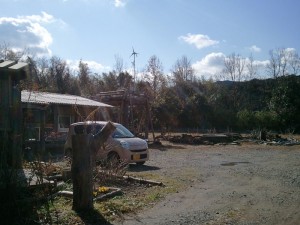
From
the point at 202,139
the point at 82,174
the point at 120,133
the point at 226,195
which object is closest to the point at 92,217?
the point at 82,174

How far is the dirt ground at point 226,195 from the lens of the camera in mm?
7172

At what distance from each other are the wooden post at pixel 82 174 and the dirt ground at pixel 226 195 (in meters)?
0.90

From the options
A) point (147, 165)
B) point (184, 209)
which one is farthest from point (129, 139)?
point (184, 209)

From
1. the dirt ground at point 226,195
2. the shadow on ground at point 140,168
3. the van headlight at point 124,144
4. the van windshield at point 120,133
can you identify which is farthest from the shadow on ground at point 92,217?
the van windshield at point 120,133

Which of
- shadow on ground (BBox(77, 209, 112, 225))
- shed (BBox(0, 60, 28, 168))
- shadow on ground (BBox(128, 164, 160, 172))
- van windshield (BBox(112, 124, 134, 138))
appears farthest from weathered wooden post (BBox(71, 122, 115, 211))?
van windshield (BBox(112, 124, 134, 138))

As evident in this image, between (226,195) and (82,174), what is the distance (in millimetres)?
3665

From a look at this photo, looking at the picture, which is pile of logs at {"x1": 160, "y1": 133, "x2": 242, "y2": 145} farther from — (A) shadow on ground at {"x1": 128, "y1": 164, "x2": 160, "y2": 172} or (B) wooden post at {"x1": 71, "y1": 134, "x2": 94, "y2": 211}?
(B) wooden post at {"x1": 71, "y1": 134, "x2": 94, "y2": 211}

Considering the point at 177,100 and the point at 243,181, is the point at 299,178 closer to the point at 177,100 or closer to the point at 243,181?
the point at 243,181

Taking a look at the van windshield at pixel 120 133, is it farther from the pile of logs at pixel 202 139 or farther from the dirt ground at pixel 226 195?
the pile of logs at pixel 202 139

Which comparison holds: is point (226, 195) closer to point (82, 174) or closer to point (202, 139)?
point (82, 174)

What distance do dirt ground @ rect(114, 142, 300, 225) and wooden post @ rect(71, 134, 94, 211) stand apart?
904 mm

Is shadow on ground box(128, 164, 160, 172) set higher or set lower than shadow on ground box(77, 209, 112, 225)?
higher

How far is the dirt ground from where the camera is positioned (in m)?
7.17

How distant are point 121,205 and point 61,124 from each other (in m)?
19.2
